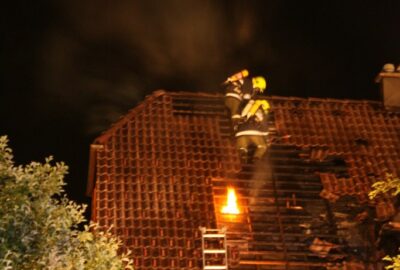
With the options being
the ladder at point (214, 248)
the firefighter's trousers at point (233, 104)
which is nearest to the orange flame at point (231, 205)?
the ladder at point (214, 248)

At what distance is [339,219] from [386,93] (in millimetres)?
4294

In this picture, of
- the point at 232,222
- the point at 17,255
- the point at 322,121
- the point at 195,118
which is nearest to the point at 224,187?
the point at 232,222

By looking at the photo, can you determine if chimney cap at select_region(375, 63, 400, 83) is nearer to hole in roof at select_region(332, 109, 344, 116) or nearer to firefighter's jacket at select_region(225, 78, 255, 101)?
hole in roof at select_region(332, 109, 344, 116)

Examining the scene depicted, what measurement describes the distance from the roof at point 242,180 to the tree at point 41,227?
3.81 metres

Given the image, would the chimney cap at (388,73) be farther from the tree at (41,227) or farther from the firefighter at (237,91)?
the tree at (41,227)

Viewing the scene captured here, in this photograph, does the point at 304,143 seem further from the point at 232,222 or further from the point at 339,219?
the point at 232,222

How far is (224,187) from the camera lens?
13000 mm

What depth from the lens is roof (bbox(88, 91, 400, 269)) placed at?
39.3ft

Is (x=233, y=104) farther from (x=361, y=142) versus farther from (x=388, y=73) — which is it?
(x=388, y=73)

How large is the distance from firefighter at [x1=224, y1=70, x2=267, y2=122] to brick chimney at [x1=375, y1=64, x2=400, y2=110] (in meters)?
→ 3.48

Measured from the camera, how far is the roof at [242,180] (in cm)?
1199

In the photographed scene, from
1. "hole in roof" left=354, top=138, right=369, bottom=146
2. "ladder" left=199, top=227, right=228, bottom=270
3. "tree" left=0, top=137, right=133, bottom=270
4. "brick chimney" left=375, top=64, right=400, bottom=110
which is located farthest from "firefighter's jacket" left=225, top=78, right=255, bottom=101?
"tree" left=0, top=137, right=133, bottom=270

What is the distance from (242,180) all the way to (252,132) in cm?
100

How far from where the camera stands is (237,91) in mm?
14227
